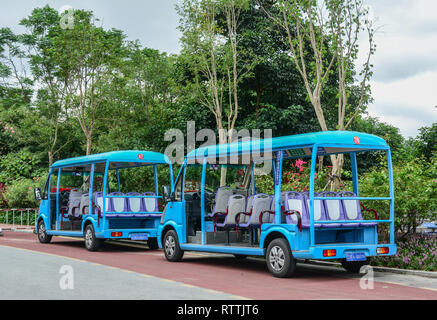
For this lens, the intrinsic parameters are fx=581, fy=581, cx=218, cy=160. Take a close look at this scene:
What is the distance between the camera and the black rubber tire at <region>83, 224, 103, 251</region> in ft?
54.9

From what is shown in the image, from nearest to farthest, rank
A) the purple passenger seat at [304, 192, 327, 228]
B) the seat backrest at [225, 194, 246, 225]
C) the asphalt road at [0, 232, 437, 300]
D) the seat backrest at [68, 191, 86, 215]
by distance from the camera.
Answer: the asphalt road at [0, 232, 437, 300], the purple passenger seat at [304, 192, 327, 228], the seat backrest at [225, 194, 246, 225], the seat backrest at [68, 191, 86, 215]

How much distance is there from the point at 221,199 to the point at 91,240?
210 inches

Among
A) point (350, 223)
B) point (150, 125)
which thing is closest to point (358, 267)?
point (350, 223)

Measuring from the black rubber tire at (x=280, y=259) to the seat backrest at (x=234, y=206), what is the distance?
6.33 feet

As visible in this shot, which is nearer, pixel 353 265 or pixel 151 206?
pixel 353 265

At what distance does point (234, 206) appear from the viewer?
42.5 ft

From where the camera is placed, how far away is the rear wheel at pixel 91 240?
659 inches

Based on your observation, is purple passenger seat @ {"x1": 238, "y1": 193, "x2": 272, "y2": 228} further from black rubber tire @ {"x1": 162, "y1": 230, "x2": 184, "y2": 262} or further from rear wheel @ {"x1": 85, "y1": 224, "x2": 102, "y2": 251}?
rear wheel @ {"x1": 85, "y1": 224, "x2": 102, "y2": 251}

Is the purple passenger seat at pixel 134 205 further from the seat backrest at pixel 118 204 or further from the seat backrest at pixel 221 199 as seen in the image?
the seat backrest at pixel 221 199

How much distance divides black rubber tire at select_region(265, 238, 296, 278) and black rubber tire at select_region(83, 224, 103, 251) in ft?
23.5

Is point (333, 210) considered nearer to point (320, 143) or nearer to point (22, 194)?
point (320, 143)

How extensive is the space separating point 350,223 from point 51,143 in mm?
30288

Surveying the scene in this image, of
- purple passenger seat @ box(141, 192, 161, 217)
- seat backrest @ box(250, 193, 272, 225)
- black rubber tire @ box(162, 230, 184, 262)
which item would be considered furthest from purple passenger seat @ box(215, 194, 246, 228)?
purple passenger seat @ box(141, 192, 161, 217)

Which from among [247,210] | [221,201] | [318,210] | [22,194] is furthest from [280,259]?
[22,194]
